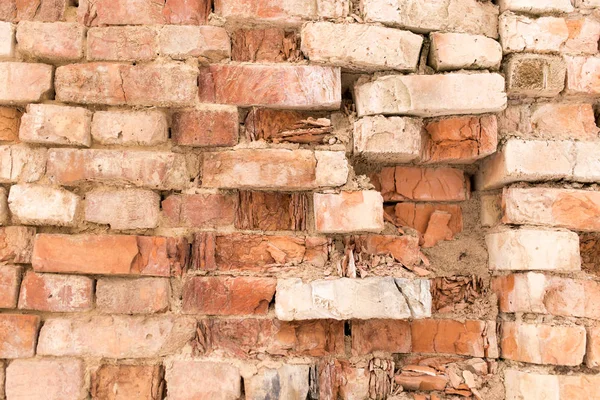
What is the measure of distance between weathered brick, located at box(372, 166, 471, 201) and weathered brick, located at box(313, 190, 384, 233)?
0.49 feet

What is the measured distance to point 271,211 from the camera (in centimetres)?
131

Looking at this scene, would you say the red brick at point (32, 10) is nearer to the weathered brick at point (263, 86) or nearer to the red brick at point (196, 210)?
the weathered brick at point (263, 86)

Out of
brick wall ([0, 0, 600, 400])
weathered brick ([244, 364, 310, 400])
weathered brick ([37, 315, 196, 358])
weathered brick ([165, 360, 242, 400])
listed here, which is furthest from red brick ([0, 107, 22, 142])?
weathered brick ([244, 364, 310, 400])

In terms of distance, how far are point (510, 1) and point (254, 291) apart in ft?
3.20

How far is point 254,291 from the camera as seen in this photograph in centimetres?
126

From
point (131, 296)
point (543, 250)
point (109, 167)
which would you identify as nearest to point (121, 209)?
point (109, 167)

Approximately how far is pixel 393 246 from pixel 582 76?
65 centimetres

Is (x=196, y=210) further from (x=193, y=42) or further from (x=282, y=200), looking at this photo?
(x=193, y=42)

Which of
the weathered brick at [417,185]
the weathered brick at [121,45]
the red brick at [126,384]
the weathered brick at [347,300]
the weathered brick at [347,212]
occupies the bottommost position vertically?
the red brick at [126,384]

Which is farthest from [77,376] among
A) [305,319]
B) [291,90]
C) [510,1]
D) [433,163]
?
[510,1]

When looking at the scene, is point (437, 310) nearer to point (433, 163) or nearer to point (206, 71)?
point (433, 163)

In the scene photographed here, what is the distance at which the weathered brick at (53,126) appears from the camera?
1.27m

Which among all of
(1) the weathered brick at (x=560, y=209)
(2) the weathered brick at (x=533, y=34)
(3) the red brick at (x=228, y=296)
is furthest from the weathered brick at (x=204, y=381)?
(2) the weathered brick at (x=533, y=34)

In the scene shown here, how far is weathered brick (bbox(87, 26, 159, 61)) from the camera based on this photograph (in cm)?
130
